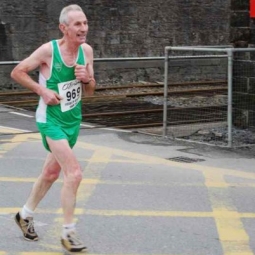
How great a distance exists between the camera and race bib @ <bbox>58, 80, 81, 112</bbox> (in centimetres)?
562

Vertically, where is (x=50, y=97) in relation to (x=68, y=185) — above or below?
above

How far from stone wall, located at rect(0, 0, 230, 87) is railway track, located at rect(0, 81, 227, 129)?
188cm

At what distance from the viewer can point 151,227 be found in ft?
21.1

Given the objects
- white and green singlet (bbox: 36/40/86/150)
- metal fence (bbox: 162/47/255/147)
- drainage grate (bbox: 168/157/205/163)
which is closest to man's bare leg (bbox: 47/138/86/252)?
white and green singlet (bbox: 36/40/86/150)

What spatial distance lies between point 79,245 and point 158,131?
24.7ft

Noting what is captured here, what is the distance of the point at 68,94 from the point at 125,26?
19.2 metres

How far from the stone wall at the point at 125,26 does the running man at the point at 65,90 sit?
14713mm

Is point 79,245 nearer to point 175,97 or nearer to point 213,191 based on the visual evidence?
point 213,191

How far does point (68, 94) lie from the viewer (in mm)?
5629

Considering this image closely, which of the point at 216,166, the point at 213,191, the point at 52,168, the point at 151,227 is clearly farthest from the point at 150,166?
the point at 52,168

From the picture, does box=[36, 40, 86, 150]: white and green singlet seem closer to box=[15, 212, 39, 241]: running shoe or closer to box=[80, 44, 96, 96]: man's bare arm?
box=[80, 44, 96, 96]: man's bare arm

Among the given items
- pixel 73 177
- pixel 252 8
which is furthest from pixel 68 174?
pixel 252 8

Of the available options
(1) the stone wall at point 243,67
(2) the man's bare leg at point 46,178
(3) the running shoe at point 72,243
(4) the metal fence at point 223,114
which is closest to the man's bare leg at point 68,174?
(3) the running shoe at point 72,243

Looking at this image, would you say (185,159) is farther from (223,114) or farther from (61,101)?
(61,101)
